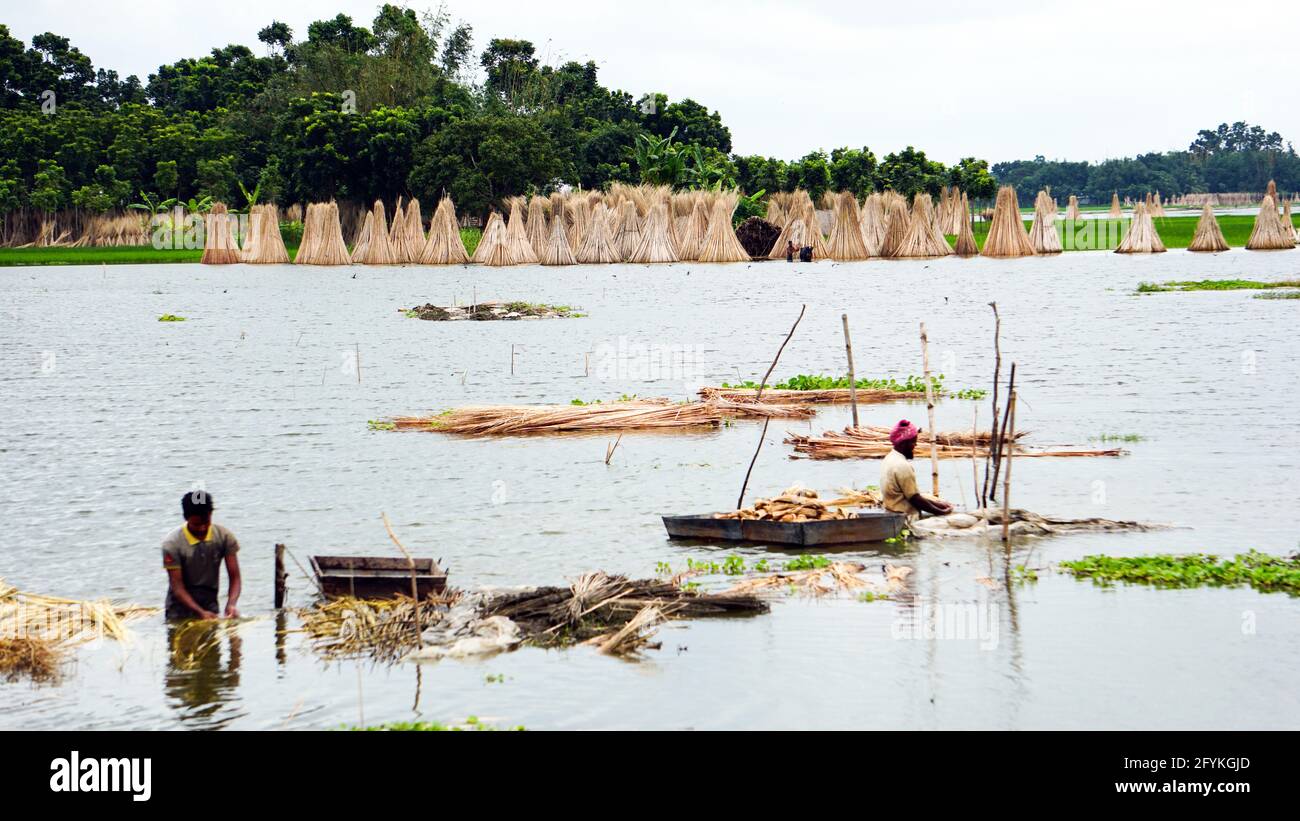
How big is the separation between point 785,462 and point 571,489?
2811 millimetres

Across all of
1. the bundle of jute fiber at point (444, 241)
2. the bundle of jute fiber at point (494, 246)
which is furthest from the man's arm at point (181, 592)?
the bundle of jute fiber at point (444, 241)

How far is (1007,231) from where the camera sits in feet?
196

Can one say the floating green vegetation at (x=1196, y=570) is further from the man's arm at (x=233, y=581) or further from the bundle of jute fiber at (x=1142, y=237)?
the bundle of jute fiber at (x=1142, y=237)

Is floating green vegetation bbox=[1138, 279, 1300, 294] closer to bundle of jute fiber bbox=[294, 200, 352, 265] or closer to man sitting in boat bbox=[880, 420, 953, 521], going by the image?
man sitting in boat bbox=[880, 420, 953, 521]

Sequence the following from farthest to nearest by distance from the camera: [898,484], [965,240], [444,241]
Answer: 1. [965,240]
2. [444,241]
3. [898,484]

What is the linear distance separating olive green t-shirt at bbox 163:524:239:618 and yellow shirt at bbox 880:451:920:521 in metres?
5.58

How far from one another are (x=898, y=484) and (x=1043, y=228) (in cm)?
5284

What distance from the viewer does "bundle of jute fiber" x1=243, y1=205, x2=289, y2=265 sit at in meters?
61.9

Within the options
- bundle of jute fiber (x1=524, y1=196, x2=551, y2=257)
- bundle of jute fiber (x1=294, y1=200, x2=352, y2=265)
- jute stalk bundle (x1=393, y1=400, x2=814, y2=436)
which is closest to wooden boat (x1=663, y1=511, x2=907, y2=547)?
jute stalk bundle (x1=393, y1=400, x2=814, y2=436)

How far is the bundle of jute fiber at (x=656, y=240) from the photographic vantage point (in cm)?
5919

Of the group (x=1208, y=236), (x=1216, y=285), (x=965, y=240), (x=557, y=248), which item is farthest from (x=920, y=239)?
(x=1216, y=285)

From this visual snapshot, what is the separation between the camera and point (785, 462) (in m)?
17.3

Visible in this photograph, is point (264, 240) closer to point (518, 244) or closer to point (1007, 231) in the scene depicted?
point (518, 244)
